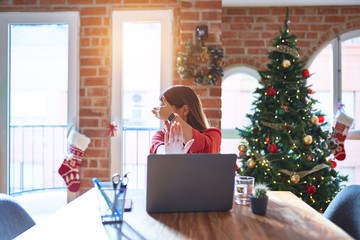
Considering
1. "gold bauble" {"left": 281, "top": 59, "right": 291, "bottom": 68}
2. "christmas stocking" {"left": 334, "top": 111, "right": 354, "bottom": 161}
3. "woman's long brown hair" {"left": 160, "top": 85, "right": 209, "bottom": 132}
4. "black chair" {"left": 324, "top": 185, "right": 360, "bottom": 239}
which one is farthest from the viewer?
"christmas stocking" {"left": 334, "top": 111, "right": 354, "bottom": 161}

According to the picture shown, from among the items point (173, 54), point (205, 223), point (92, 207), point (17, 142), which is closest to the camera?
point (205, 223)

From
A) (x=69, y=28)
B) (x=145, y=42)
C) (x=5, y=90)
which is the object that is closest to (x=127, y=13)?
(x=145, y=42)

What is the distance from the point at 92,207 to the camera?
1.31m

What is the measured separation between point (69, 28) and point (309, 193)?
2534 mm

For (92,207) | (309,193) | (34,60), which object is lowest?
(309,193)

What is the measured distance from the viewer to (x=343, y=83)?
3.74m

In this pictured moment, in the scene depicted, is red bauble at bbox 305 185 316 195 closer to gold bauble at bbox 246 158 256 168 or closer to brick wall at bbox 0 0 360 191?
gold bauble at bbox 246 158 256 168

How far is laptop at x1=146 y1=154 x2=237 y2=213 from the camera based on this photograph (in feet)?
3.83

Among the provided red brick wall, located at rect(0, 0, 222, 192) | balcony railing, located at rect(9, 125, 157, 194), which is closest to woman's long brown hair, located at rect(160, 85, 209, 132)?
red brick wall, located at rect(0, 0, 222, 192)

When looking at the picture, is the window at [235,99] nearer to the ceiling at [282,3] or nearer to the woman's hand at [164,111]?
the ceiling at [282,3]

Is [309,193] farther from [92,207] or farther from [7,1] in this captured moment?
[7,1]

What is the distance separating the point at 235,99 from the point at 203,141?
7.06ft

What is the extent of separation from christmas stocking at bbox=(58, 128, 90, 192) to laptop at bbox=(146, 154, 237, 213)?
1.91 meters

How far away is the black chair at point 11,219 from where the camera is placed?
1229 mm
